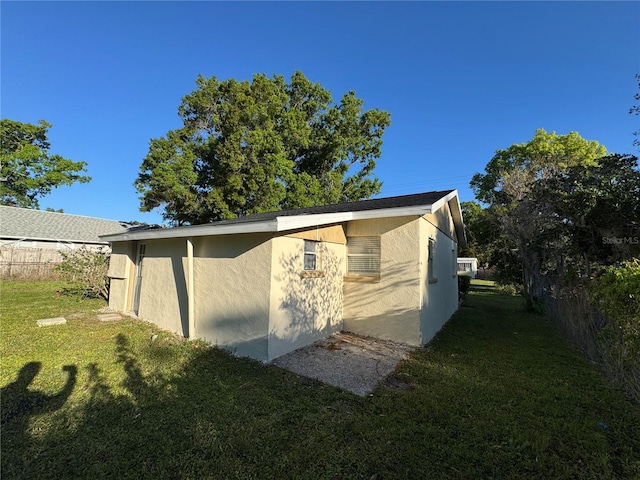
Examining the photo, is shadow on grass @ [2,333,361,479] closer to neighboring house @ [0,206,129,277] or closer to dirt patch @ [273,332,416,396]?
dirt patch @ [273,332,416,396]

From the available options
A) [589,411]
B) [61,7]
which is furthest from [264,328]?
[61,7]

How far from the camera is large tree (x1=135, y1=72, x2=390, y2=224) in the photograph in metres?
17.9

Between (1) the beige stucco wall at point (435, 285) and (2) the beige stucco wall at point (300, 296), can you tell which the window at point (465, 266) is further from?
(2) the beige stucco wall at point (300, 296)

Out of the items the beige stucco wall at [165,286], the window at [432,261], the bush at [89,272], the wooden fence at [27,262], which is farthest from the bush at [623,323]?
the wooden fence at [27,262]

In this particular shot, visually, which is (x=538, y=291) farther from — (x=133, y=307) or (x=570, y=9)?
(x=133, y=307)

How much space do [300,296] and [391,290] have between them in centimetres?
234

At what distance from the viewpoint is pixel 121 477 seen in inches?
108

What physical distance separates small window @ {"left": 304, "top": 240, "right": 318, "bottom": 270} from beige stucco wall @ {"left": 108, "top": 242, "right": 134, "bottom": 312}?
22.8ft

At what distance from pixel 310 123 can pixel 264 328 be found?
20809mm

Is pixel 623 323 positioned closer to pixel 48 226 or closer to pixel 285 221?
pixel 285 221

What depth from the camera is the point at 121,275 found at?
10172 millimetres

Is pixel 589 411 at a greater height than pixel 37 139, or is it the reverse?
pixel 37 139

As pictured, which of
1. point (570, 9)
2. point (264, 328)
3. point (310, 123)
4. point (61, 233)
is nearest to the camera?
point (264, 328)

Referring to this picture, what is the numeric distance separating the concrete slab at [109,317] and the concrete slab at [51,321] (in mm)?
849
